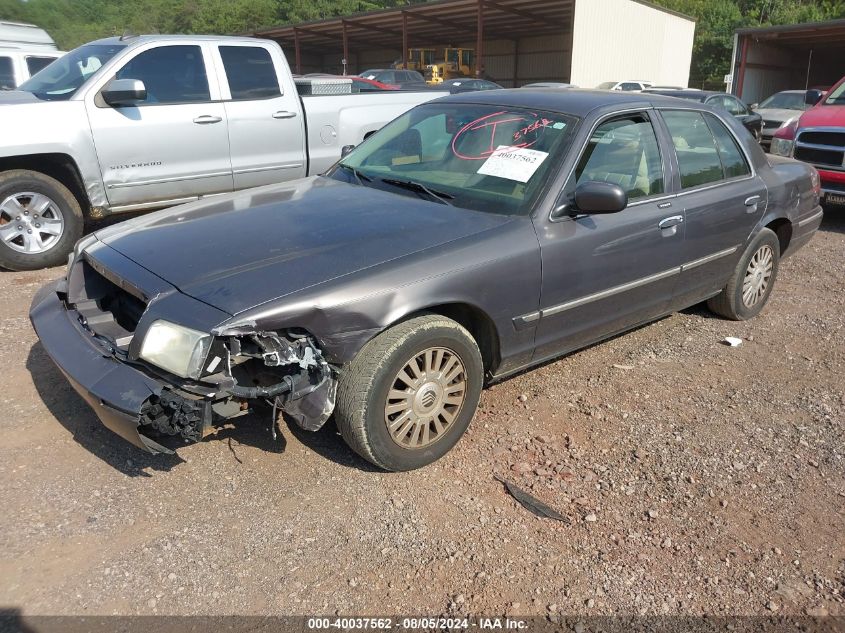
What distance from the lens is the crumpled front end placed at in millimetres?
2535

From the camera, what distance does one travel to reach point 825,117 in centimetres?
862

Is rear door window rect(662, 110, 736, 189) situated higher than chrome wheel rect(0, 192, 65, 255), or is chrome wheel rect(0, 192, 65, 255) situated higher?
rear door window rect(662, 110, 736, 189)

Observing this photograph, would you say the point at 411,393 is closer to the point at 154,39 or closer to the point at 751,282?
the point at 751,282

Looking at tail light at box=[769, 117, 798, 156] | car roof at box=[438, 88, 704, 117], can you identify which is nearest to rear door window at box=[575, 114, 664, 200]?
car roof at box=[438, 88, 704, 117]

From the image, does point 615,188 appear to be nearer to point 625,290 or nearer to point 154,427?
point 625,290

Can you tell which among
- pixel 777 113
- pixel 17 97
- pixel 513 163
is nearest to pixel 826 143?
pixel 513 163

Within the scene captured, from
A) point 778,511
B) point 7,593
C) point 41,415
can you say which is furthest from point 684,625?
point 41,415

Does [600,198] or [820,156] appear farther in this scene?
[820,156]

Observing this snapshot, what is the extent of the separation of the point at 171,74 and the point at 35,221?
5.95ft

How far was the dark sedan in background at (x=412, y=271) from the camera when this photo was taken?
2629mm

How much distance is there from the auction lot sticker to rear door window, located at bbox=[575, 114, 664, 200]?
9.1 inches

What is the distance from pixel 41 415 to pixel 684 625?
3.12m

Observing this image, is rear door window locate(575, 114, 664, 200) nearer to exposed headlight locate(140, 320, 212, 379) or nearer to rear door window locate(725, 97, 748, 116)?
exposed headlight locate(140, 320, 212, 379)

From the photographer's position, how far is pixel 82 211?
6.00 meters
